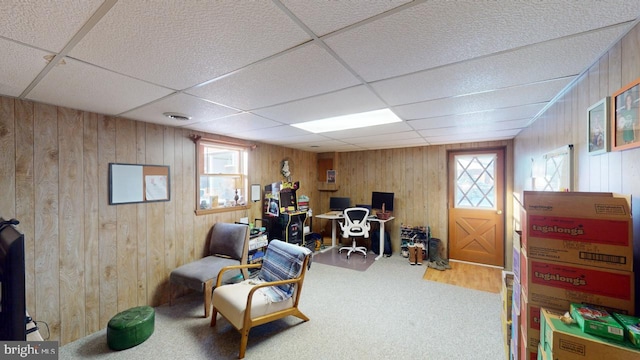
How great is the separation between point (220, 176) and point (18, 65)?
96.4 inches

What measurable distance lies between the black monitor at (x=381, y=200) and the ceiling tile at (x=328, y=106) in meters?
3.05

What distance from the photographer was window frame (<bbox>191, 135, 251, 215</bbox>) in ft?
10.9

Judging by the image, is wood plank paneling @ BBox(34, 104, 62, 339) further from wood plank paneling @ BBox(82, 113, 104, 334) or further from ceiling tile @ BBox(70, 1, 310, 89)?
ceiling tile @ BBox(70, 1, 310, 89)

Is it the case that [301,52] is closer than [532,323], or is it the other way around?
[532,323]

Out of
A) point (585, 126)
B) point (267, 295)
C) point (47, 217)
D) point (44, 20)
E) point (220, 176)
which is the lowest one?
point (267, 295)

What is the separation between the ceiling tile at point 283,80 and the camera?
133 cm

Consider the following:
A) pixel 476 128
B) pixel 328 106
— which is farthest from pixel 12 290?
pixel 476 128

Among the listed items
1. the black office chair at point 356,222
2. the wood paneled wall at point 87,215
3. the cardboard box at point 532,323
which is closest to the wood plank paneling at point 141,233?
the wood paneled wall at point 87,215

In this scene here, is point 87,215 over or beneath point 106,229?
over

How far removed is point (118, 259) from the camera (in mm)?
2572

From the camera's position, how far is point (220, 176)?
12.3 ft

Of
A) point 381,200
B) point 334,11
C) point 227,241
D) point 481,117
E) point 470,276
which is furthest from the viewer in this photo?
point 381,200

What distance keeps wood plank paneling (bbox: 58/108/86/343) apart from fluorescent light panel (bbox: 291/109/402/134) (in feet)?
7.19
